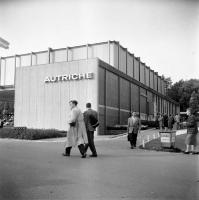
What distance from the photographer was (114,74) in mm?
36000

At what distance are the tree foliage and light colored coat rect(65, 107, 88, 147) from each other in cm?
5038

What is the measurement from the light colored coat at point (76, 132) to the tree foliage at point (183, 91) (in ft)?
165

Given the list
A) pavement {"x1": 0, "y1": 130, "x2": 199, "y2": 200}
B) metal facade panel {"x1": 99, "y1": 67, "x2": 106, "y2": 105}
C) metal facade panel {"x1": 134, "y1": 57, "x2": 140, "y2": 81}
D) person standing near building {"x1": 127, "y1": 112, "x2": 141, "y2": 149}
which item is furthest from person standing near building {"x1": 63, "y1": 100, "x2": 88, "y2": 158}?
metal facade panel {"x1": 134, "y1": 57, "x2": 140, "y2": 81}

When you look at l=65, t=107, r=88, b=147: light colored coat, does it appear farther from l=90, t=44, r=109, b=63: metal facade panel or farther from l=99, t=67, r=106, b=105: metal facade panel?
l=90, t=44, r=109, b=63: metal facade panel

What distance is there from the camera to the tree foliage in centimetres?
6504

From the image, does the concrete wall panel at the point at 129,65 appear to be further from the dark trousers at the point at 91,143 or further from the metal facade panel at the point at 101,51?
the dark trousers at the point at 91,143

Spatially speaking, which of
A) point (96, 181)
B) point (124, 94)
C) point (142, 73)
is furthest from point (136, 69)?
point (96, 181)

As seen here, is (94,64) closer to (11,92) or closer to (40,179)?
(11,92)

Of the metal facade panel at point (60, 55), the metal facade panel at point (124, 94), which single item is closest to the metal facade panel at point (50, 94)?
the metal facade panel at point (124, 94)

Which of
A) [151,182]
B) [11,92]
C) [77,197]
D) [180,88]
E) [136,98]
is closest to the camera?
[77,197]

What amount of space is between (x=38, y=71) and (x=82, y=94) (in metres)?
6.56

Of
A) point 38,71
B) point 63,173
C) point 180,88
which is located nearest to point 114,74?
point 38,71

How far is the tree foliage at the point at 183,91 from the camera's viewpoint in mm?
65037

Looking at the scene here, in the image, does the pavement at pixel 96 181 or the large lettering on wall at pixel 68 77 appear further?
the large lettering on wall at pixel 68 77
